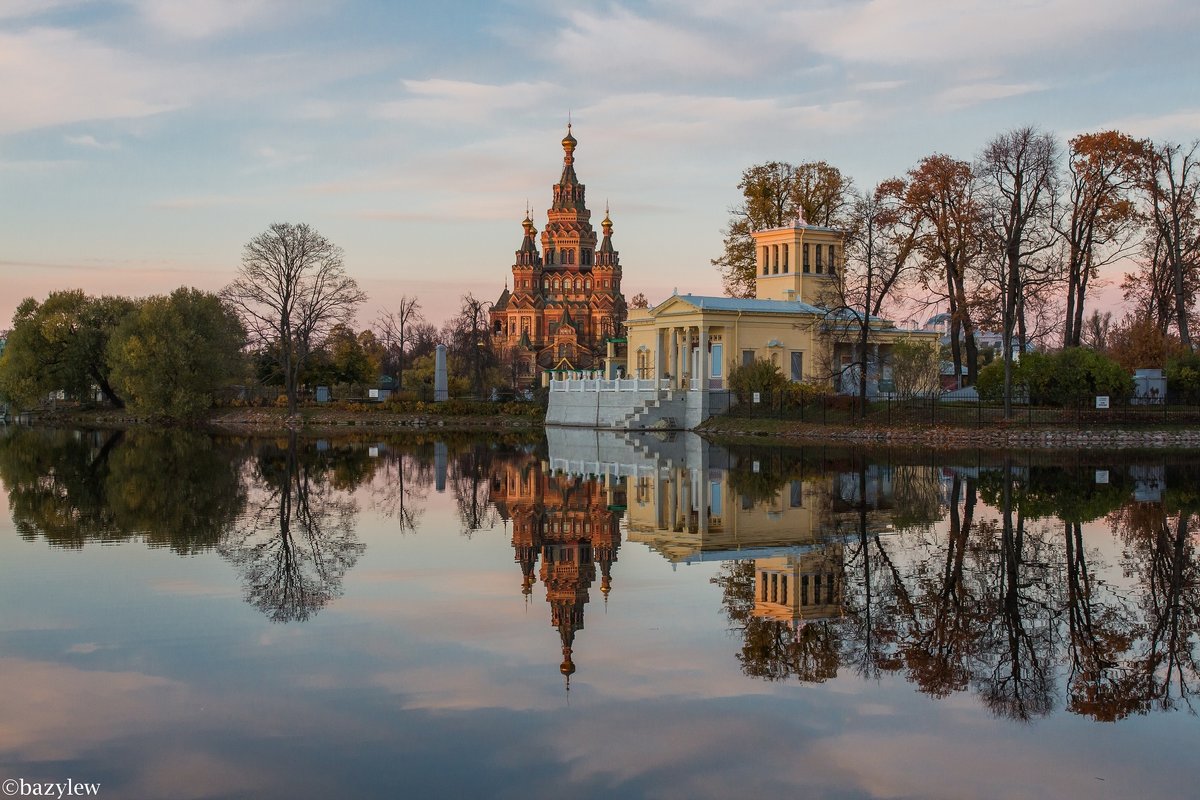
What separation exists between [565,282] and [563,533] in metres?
119

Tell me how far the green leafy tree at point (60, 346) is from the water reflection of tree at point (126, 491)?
2850cm

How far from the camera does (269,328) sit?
67.9 m

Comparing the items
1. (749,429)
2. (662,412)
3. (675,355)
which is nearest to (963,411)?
(749,429)

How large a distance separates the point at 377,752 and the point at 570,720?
53.8 inches

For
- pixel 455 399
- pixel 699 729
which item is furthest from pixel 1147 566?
pixel 455 399

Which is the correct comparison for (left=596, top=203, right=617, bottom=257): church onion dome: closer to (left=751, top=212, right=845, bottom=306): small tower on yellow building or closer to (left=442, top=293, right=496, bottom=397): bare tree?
(left=442, top=293, right=496, bottom=397): bare tree

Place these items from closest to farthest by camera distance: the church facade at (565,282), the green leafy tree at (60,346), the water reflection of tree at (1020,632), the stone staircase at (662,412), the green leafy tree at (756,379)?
the water reflection of tree at (1020,632) → the green leafy tree at (756,379) → the stone staircase at (662,412) → the green leafy tree at (60,346) → the church facade at (565,282)

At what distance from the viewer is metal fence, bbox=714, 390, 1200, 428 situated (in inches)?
1649

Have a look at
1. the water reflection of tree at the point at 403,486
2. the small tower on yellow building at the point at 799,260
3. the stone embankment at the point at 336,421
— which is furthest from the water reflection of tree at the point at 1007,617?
the stone embankment at the point at 336,421

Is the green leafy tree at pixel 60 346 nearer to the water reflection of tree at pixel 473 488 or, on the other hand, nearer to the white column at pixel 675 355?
the white column at pixel 675 355

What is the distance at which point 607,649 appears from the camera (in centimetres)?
1076

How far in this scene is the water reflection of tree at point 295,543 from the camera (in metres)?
13.4

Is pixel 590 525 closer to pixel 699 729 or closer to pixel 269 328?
pixel 699 729

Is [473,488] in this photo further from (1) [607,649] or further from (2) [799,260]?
(2) [799,260]
